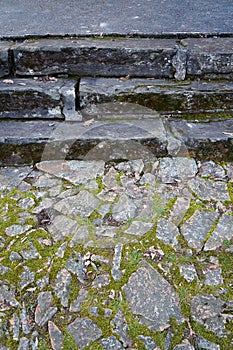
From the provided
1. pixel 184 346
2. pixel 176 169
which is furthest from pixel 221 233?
pixel 184 346

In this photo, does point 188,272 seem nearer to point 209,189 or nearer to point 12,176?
point 209,189

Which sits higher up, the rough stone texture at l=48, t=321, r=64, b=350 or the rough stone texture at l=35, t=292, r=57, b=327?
the rough stone texture at l=35, t=292, r=57, b=327

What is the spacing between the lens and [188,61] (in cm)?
272

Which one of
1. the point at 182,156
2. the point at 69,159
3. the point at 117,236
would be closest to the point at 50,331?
the point at 117,236

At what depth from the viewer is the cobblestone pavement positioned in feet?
5.52

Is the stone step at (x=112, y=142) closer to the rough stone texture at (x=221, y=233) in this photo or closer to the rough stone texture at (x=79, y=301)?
the rough stone texture at (x=221, y=233)

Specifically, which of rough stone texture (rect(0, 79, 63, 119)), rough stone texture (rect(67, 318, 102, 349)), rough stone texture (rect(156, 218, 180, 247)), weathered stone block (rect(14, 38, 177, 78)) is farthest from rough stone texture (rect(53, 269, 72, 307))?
weathered stone block (rect(14, 38, 177, 78))

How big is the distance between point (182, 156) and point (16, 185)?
42.8 inches

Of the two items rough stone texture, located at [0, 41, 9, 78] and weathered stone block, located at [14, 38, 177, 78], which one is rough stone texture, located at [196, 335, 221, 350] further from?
rough stone texture, located at [0, 41, 9, 78]

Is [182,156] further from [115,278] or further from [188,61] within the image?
[115,278]

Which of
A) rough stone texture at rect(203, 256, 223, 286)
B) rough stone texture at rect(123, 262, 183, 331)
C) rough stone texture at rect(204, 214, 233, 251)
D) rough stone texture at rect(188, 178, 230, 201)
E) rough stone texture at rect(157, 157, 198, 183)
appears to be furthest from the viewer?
rough stone texture at rect(157, 157, 198, 183)

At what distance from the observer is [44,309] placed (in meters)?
1.75

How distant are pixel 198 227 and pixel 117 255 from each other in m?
0.48

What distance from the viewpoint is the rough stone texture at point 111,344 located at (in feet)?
5.35
